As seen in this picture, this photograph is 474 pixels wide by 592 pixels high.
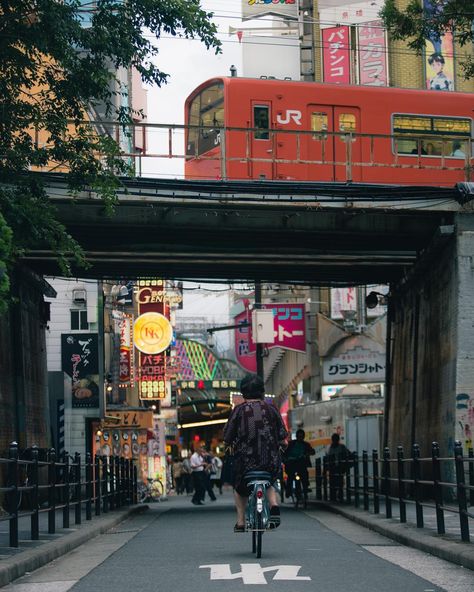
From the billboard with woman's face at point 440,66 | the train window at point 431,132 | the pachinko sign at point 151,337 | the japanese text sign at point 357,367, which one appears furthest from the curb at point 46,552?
the billboard with woman's face at point 440,66

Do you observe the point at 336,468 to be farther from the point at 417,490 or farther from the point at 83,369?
the point at 83,369

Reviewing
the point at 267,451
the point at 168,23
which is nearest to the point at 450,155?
the point at 168,23

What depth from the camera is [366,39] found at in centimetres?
6384

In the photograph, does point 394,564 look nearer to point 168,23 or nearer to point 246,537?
point 246,537

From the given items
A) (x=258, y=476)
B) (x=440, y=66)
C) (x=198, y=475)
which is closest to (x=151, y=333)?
(x=198, y=475)

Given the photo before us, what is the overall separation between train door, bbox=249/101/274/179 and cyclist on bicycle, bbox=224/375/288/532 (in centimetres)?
1471

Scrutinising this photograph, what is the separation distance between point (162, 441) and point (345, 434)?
1499cm

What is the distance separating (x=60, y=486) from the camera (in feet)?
53.8

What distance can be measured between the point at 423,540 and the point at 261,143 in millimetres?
15260

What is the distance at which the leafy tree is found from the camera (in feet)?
55.4

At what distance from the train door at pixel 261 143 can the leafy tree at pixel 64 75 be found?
28.4 ft

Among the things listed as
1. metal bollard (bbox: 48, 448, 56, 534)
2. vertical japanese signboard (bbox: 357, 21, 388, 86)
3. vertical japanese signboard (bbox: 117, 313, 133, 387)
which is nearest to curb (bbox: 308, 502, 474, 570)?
metal bollard (bbox: 48, 448, 56, 534)

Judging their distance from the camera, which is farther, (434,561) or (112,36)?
(112,36)

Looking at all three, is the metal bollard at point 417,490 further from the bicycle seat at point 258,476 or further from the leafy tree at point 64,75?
the leafy tree at point 64,75
